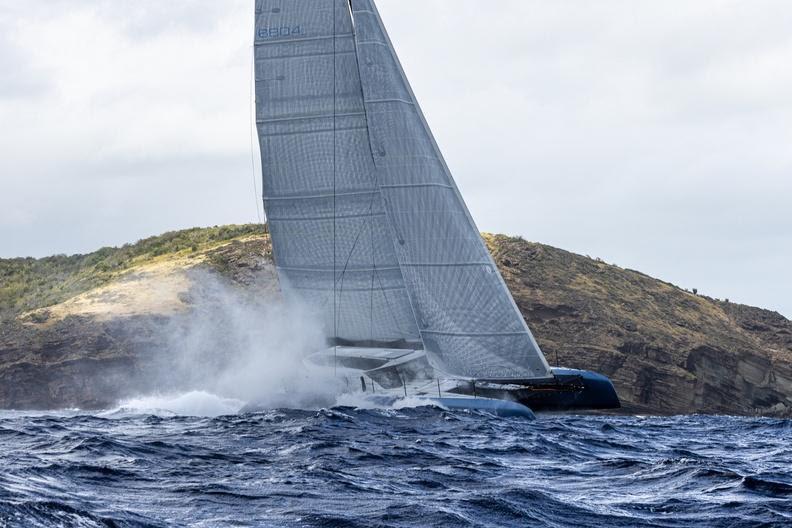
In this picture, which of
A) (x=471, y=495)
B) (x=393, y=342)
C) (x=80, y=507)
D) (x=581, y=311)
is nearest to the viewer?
(x=80, y=507)

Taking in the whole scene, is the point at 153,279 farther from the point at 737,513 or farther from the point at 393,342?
the point at 737,513

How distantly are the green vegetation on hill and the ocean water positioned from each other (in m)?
30.3

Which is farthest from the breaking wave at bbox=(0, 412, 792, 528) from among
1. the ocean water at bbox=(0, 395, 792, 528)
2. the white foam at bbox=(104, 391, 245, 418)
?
the white foam at bbox=(104, 391, 245, 418)

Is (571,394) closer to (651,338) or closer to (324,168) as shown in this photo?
(324,168)

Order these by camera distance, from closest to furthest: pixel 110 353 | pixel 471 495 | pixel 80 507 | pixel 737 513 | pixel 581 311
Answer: pixel 80 507, pixel 737 513, pixel 471 495, pixel 110 353, pixel 581 311

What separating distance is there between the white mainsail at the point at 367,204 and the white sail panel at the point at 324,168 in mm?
27

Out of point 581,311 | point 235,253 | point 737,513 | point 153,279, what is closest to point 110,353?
point 153,279

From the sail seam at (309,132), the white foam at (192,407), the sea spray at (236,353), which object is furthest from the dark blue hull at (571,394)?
the sail seam at (309,132)

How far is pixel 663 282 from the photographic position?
56312 mm

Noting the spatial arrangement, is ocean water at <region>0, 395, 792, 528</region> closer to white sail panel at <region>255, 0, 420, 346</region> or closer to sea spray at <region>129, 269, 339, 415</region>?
Result: sea spray at <region>129, 269, 339, 415</region>

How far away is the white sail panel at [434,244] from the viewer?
27938 mm

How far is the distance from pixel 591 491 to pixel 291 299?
16.4 meters

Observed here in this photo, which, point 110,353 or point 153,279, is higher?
point 153,279

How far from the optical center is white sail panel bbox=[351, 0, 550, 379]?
1100 inches
